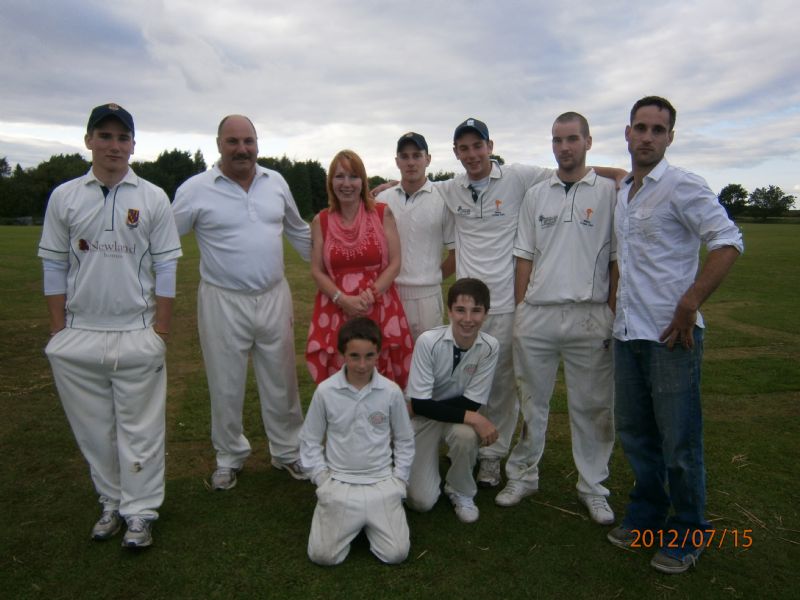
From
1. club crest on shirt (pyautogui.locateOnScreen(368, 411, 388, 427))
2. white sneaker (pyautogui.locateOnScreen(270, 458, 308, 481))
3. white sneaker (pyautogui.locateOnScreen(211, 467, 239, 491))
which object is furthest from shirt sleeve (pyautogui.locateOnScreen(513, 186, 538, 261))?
white sneaker (pyautogui.locateOnScreen(211, 467, 239, 491))

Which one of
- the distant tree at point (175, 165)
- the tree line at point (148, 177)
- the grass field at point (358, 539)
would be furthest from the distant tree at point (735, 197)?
the grass field at point (358, 539)

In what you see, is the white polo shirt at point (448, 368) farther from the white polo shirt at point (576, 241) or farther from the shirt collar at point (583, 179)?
the shirt collar at point (583, 179)

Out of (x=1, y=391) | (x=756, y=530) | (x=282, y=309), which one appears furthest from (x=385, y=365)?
(x=1, y=391)

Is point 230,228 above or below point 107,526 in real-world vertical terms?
above

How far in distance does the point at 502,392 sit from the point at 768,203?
75.2 metres

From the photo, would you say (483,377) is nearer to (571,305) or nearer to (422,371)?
(422,371)

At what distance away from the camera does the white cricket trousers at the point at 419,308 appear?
481cm

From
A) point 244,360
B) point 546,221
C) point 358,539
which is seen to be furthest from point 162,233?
point 546,221

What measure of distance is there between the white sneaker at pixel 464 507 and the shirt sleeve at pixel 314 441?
3.27 ft

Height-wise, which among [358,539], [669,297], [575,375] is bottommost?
[358,539]

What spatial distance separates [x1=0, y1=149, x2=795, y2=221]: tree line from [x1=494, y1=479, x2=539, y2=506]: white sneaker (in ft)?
179

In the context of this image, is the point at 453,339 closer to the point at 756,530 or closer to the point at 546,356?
the point at 546,356

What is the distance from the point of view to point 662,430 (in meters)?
3.59

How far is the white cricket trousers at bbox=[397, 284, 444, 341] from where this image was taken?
15.8 feet
